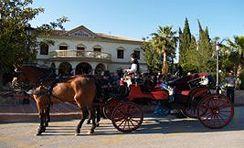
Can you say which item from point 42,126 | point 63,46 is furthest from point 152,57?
point 42,126

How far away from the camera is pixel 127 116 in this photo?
34.4ft

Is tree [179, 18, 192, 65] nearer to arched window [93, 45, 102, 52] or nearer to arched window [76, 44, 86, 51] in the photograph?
arched window [93, 45, 102, 52]

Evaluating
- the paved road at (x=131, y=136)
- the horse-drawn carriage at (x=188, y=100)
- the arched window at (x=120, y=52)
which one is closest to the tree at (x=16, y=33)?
the paved road at (x=131, y=136)

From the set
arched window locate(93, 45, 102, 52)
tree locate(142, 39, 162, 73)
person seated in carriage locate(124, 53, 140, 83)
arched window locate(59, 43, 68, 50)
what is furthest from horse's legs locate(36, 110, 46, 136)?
arched window locate(93, 45, 102, 52)

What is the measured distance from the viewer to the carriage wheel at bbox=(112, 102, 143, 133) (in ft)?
34.2

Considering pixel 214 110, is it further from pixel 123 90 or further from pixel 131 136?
pixel 131 136

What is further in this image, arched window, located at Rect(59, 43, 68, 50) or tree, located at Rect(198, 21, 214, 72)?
arched window, located at Rect(59, 43, 68, 50)

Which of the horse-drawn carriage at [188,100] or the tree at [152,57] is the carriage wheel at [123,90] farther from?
the tree at [152,57]

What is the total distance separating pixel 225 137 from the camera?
974cm

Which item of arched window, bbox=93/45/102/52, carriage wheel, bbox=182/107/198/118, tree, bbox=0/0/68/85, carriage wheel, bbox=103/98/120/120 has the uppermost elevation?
arched window, bbox=93/45/102/52

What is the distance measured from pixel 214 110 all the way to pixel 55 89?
433cm

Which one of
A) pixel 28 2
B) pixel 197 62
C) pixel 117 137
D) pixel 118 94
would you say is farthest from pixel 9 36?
pixel 197 62

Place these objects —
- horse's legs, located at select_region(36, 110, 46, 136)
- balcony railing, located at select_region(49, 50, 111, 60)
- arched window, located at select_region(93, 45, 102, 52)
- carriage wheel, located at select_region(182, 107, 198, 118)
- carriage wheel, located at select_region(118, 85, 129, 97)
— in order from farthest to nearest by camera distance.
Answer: arched window, located at select_region(93, 45, 102, 52)
balcony railing, located at select_region(49, 50, 111, 60)
carriage wheel, located at select_region(182, 107, 198, 118)
carriage wheel, located at select_region(118, 85, 129, 97)
horse's legs, located at select_region(36, 110, 46, 136)

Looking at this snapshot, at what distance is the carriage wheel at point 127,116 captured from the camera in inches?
410
